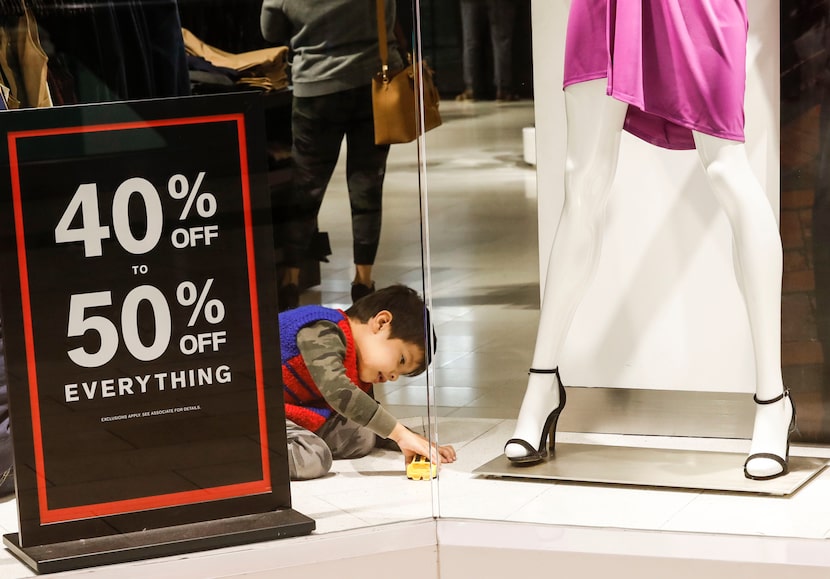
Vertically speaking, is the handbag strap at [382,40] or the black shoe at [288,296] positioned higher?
the handbag strap at [382,40]

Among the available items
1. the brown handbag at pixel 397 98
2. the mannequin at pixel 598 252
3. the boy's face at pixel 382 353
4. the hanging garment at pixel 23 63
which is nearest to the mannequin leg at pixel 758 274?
the mannequin at pixel 598 252

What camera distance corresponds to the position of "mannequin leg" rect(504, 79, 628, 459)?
2545 millimetres

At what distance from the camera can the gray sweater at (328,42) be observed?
240 centimetres

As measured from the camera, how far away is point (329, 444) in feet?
8.32

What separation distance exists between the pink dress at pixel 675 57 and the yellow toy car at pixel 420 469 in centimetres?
79

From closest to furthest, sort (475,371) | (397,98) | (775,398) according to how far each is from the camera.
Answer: (397,98)
(775,398)
(475,371)

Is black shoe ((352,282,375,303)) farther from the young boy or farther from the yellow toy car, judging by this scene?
the yellow toy car

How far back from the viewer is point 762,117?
256 centimetres

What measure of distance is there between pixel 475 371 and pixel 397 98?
58 cm

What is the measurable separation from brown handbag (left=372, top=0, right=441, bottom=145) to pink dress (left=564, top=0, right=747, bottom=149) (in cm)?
31

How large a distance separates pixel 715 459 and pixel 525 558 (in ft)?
1.43

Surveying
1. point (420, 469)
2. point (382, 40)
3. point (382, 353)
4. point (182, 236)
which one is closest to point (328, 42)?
point (382, 40)

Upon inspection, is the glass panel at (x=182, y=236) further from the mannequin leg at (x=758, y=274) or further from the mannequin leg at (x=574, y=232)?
the mannequin leg at (x=758, y=274)

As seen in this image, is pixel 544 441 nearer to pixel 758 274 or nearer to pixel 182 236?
pixel 758 274
